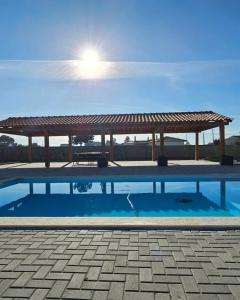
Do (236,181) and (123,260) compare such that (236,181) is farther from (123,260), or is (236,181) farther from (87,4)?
(123,260)

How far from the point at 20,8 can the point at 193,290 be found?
7843 mm

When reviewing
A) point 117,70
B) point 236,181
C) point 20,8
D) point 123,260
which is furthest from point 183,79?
point 123,260

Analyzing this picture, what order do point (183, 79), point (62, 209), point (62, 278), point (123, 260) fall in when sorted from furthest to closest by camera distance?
point (183, 79)
point (62, 209)
point (123, 260)
point (62, 278)

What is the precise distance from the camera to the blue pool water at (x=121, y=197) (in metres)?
7.54

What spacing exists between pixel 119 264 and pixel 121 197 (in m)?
6.43

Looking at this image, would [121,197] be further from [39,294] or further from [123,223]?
[39,294]

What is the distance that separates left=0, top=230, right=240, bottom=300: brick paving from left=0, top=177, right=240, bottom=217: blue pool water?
9.47ft

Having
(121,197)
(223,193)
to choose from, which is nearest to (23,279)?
(121,197)

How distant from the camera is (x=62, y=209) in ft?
26.8

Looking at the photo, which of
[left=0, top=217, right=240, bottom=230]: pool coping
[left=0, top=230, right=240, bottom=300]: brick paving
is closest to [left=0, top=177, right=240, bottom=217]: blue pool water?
[left=0, top=217, right=240, bottom=230]: pool coping

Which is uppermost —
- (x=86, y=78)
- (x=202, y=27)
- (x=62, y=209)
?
(x=202, y=27)

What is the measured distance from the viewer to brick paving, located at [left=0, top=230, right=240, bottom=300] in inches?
104

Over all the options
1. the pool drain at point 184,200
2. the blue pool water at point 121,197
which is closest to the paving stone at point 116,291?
the blue pool water at point 121,197

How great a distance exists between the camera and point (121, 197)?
9664 millimetres
